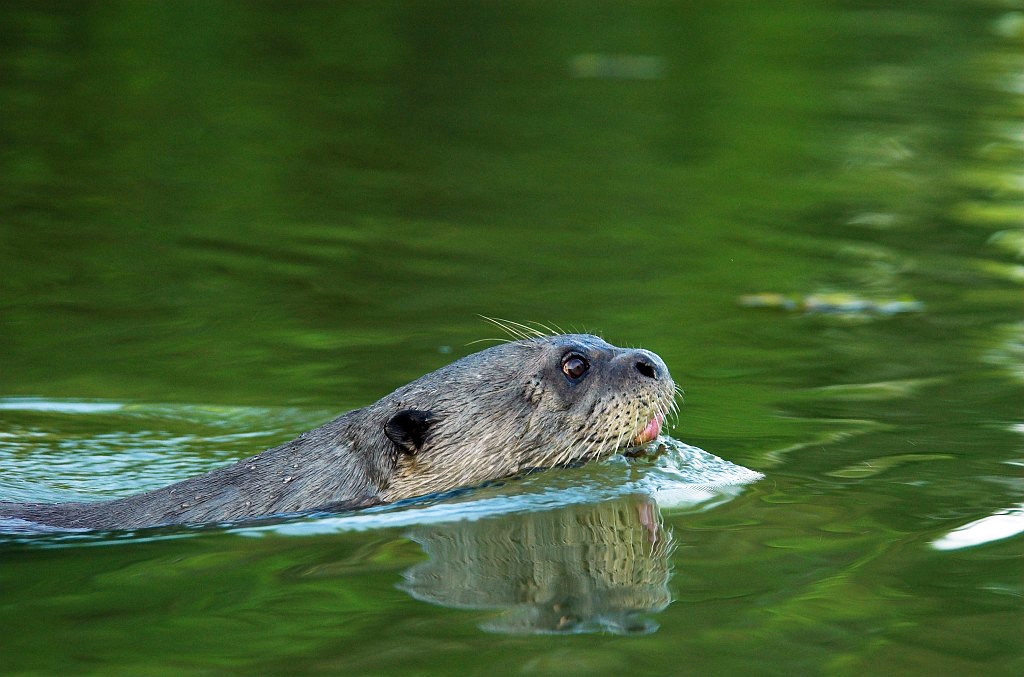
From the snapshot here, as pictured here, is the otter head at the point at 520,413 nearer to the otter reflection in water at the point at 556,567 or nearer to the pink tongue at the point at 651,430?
the pink tongue at the point at 651,430

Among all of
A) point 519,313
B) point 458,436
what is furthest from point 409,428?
point 519,313

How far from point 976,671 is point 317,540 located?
2.32 meters

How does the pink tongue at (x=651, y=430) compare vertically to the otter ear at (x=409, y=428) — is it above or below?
below

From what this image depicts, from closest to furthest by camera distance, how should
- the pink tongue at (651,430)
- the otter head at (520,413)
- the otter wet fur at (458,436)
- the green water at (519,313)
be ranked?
the green water at (519,313) → the otter wet fur at (458,436) → the otter head at (520,413) → the pink tongue at (651,430)

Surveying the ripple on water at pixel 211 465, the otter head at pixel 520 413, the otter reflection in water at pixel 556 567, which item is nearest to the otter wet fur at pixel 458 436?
the otter head at pixel 520 413

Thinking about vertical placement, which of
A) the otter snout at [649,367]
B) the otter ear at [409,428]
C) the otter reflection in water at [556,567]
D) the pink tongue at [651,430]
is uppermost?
the otter snout at [649,367]

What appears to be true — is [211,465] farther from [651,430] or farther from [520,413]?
[651,430]

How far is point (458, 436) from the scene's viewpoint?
6.22 meters

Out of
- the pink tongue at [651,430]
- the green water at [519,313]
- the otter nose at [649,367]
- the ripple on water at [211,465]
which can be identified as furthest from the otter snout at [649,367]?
the green water at [519,313]

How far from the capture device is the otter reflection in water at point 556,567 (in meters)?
4.84

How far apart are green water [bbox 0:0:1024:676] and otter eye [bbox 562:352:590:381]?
42 cm

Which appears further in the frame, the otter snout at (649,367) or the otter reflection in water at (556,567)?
the otter snout at (649,367)

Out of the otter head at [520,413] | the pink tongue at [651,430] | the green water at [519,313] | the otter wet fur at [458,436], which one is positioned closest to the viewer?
the green water at [519,313]

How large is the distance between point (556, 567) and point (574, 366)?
3.79ft
